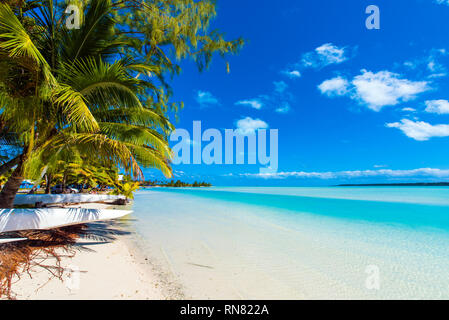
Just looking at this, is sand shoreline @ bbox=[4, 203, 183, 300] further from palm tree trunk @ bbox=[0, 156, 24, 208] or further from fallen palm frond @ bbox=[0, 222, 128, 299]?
palm tree trunk @ bbox=[0, 156, 24, 208]

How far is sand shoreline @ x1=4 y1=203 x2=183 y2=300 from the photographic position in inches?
76.4

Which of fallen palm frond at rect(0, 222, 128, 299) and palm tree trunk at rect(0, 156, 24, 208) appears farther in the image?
palm tree trunk at rect(0, 156, 24, 208)

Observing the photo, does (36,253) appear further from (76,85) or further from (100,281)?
(76,85)

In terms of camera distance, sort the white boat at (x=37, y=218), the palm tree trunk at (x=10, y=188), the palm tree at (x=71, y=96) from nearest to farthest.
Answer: the palm tree at (x=71, y=96) → the white boat at (x=37, y=218) → the palm tree trunk at (x=10, y=188)

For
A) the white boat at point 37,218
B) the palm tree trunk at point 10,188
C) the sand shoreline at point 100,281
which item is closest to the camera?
the sand shoreline at point 100,281

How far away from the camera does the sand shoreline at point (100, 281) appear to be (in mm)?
1940

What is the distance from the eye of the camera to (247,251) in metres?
3.74

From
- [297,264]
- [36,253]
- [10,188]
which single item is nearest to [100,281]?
[36,253]

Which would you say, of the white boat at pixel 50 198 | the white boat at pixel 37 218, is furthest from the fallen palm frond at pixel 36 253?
the white boat at pixel 50 198

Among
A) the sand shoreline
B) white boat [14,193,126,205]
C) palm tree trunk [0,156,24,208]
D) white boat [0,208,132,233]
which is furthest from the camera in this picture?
white boat [14,193,126,205]

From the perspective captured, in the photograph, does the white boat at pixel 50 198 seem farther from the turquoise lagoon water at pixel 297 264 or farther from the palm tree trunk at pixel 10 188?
the turquoise lagoon water at pixel 297 264

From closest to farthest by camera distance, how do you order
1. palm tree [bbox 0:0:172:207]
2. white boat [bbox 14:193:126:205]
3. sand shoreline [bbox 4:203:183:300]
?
1. sand shoreline [bbox 4:203:183:300]
2. palm tree [bbox 0:0:172:207]
3. white boat [bbox 14:193:126:205]

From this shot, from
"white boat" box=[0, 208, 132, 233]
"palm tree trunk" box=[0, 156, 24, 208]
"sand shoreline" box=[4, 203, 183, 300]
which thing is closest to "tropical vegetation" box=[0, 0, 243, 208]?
"palm tree trunk" box=[0, 156, 24, 208]

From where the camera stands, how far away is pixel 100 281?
7.29 ft
